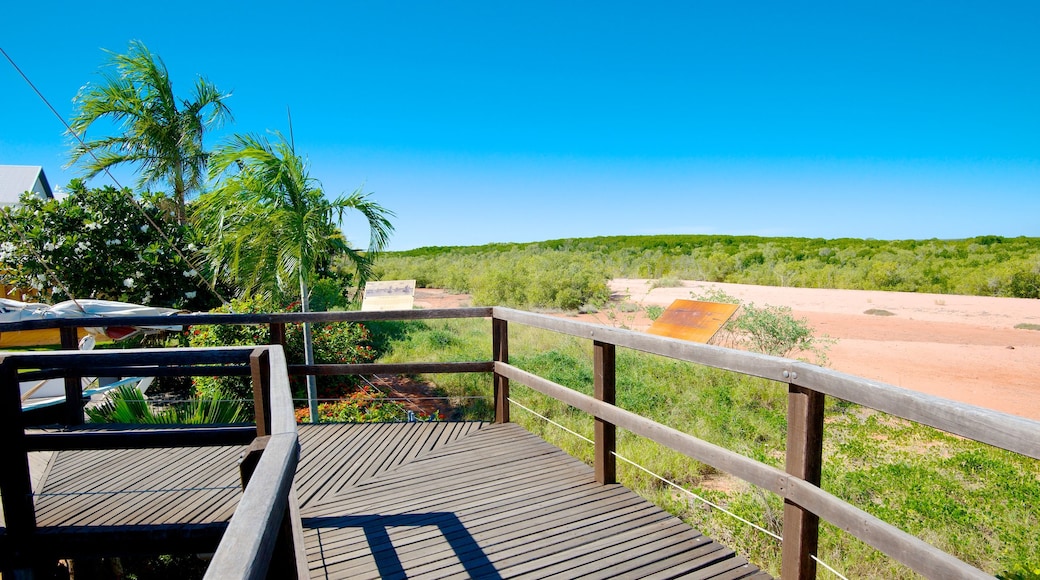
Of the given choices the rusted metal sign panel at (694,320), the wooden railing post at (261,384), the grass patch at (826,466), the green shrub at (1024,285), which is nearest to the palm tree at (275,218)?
the grass patch at (826,466)

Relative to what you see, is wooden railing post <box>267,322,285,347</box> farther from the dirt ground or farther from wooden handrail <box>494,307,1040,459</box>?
the dirt ground

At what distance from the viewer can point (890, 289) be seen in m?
24.1

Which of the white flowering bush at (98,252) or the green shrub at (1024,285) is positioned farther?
the green shrub at (1024,285)

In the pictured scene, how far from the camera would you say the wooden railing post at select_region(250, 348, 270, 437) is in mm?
2664

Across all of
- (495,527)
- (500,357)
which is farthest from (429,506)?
(500,357)

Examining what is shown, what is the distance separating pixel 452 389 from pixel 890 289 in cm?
2209

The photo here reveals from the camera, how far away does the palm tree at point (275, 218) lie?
740cm

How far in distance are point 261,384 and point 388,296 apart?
4708mm

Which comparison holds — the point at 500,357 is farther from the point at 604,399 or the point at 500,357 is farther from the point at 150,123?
the point at 150,123

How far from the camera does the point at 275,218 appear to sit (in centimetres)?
732

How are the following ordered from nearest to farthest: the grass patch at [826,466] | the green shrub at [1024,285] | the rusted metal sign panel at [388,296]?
the grass patch at [826,466]
the rusted metal sign panel at [388,296]
the green shrub at [1024,285]

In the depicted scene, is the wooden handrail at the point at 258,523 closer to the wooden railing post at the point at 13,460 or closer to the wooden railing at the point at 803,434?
the wooden railing at the point at 803,434

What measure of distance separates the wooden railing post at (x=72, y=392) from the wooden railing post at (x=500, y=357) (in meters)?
3.47

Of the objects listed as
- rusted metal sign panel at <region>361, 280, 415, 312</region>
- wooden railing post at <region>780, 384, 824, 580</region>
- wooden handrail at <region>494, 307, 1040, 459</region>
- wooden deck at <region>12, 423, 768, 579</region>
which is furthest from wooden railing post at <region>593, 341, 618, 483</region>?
rusted metal sign panel at <region>361, 280, 415, 312</region>
